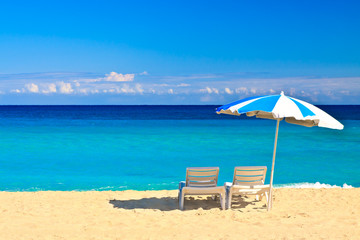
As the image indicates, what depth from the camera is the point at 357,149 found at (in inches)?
794

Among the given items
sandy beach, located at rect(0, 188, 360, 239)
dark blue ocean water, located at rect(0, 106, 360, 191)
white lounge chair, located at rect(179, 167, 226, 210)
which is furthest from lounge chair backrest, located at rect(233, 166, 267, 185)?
dark blue ocean water, located at rect(0, 106, 360, 191)

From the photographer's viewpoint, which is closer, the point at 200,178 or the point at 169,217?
the point at 169,217

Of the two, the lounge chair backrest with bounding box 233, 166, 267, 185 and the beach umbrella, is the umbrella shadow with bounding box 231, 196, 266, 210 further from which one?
the beach umbrella

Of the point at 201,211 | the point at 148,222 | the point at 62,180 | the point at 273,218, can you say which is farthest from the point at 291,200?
the point at 62,180

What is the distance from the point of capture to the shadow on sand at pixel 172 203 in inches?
284

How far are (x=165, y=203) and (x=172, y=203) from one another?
140mm

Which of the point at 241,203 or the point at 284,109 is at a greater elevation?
the point at 284,109

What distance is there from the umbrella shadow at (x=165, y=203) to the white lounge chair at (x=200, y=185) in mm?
393

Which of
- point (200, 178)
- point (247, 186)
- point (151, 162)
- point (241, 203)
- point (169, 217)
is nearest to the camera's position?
point (169, 217)

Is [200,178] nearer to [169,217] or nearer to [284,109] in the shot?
[169,217]

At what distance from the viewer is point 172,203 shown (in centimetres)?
758

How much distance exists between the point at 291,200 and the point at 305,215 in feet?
4.61

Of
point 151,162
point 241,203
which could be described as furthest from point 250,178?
point 151,162

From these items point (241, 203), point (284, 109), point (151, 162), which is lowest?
point (151, 162)
